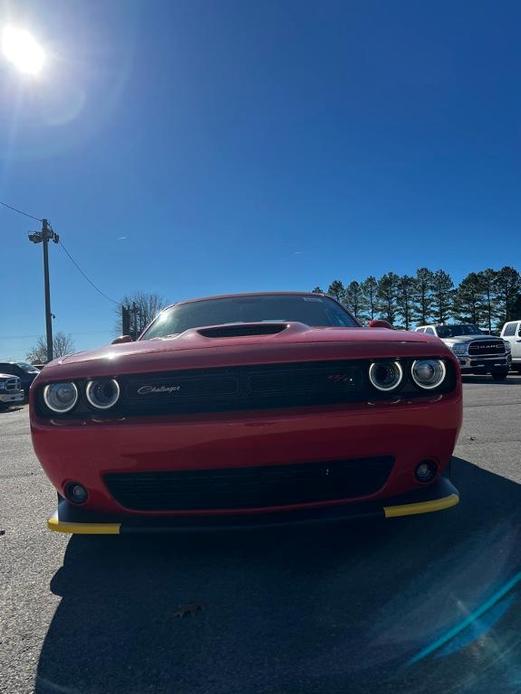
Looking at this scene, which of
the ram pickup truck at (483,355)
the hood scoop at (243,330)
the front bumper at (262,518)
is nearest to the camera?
the front bumper at (262,518)

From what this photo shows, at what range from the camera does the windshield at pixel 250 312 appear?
3828 mm

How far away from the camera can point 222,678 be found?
5.40 ft

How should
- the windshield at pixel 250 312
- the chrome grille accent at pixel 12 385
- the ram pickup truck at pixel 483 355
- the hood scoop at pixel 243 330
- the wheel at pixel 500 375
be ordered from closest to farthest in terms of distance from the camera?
the hood scoop at pixel 243 330 → the windshield at pixel 250 312 → the ram pickup truck at pixel 483 355 → the wheel at pixel 500 375 → the chrome grille accent at pixel 12 385

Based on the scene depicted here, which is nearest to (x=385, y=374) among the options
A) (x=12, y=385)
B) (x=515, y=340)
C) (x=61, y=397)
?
(x=61, y=397)

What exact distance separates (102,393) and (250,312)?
1882 millimetres

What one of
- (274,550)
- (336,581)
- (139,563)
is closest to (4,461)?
(139,563)

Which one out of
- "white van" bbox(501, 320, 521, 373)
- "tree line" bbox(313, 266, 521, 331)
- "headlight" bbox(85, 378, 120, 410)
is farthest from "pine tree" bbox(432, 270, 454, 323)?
"headlight" bbox(85, 378, 120, 410)

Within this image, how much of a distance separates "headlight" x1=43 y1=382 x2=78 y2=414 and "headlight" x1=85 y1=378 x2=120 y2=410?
3.3 inches

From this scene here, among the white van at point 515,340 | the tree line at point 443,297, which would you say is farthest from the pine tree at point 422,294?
the white van at point 515,340

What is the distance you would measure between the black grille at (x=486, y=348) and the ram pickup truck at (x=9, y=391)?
1383cm

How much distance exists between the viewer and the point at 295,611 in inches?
79.4

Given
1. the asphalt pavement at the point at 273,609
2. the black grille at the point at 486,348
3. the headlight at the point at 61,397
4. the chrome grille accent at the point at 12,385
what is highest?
the headlight at the point at 61,397

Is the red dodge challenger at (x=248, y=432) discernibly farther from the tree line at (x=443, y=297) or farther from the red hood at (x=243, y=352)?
the tree line at (x=443, y=297)

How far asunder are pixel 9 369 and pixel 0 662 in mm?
18235
